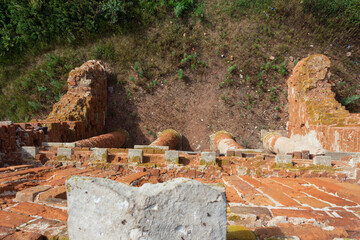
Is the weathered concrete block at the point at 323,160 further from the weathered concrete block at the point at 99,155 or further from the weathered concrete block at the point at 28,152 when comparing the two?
the weathered concrete block at the point at 28,152

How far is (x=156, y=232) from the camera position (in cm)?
96

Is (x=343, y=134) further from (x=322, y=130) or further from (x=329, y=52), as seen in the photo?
(x=329, y=52)

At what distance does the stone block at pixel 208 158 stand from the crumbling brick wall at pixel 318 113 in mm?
3758

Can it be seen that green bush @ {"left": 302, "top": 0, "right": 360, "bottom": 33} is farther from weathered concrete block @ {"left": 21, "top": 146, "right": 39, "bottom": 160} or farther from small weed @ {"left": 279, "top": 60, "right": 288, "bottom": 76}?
weathered concrete block @ {"left": 21, "top": 146, "right": 39, "bottom": 160}

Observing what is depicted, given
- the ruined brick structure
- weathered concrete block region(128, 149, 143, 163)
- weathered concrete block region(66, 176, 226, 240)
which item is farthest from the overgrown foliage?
weathered concrete block region(66, 176, 226, 240)

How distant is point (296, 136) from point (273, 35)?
5.60 m

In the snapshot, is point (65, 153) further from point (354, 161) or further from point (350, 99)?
point (350, 99)

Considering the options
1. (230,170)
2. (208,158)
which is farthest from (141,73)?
(230,170)

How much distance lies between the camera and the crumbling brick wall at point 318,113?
496 cm

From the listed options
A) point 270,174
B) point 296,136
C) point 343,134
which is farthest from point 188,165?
point 296,136

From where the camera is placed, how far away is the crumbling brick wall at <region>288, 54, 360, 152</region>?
496 cm

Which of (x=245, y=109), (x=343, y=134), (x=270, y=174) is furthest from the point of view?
(x=245, y=109)

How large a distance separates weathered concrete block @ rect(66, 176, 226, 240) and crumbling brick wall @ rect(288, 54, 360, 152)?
17.4 ft

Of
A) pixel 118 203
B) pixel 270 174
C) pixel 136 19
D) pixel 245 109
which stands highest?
pixel 136 19
